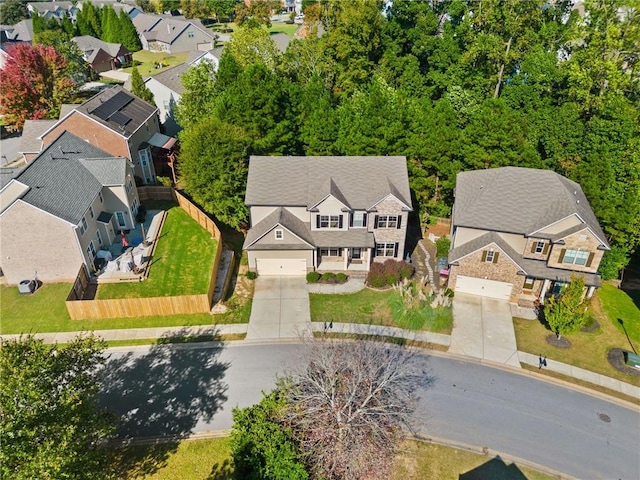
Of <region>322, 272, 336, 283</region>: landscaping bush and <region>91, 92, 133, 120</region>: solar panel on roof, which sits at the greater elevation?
<region>91, 92, 133, 120</region>: solar panel on roof

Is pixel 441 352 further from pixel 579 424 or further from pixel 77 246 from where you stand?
pixel 77 246

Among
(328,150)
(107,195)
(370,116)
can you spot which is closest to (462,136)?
(370,116)

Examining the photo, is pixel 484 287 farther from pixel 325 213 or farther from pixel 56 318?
pixel 56 318

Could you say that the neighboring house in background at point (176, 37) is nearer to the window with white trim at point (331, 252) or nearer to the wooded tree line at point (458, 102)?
the wooded tree line at point (458, 102)

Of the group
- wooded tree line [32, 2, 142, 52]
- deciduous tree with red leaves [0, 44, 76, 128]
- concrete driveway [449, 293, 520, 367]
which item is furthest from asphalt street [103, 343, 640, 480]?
wooded tree line [32, 2, 142, 52]

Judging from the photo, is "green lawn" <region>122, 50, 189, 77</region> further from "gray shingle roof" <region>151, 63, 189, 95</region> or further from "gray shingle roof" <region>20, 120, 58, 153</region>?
"gray shingle roof" <region>20, 120, 58, 153</region>

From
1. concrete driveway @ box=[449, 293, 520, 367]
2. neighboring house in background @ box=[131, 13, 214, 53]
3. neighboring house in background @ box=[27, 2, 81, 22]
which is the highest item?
neighboring house in background @ box=[27, 2, 81, 22]

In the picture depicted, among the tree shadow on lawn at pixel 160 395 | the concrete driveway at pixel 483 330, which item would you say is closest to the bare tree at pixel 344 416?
the tree shadow on lawn at pixel 160 395
